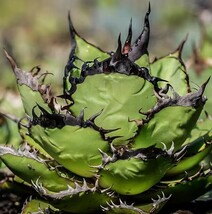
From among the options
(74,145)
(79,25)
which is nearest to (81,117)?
(74,145)

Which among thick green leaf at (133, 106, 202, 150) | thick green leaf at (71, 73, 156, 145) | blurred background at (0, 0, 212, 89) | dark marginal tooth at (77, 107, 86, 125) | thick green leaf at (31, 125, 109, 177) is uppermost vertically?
blurred background at (0, 0, 212, 89)

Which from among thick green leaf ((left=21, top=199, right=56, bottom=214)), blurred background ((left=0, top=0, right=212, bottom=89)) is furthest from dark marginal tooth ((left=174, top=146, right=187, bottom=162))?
blurred background ((left=0, top=0, right=212, bottom=89))

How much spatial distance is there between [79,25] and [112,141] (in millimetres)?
6281

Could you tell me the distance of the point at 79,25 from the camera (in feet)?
24.5

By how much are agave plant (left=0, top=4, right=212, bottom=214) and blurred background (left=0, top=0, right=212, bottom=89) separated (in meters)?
2.77

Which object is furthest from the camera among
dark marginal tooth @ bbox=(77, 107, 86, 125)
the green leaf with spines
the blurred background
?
the blurred background

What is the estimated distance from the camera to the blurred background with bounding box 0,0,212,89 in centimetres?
521

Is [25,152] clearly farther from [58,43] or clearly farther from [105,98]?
[58,43]

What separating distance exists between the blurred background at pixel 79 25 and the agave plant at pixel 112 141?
277 centimetres

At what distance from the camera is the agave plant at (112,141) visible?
1.22m

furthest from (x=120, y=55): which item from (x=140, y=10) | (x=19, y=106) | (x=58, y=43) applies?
(x=140, y=10)

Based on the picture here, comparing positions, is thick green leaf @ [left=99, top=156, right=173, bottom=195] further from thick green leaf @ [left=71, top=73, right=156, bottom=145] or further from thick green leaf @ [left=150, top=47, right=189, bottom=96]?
thick green leaf @ [left=150, top=47, right=189, bottom=96]

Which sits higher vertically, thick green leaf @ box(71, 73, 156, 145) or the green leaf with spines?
the green leaf with spines

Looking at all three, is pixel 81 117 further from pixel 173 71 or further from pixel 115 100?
pixel 173 71
